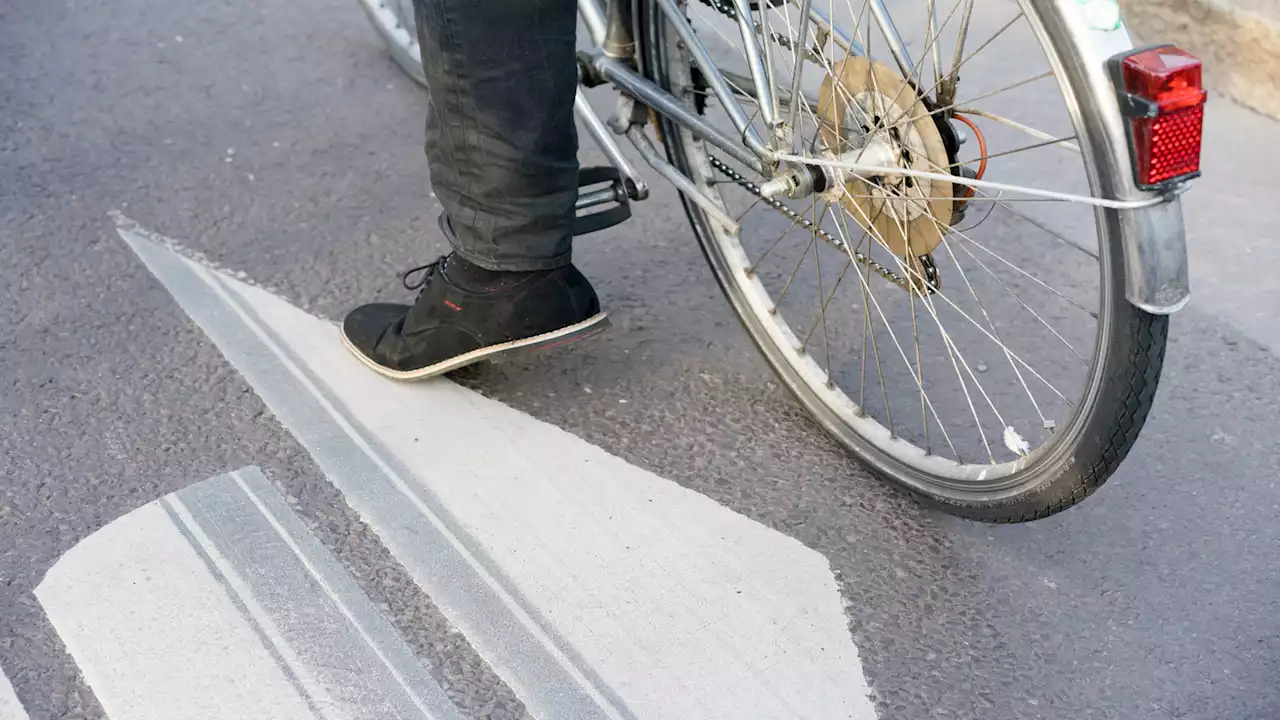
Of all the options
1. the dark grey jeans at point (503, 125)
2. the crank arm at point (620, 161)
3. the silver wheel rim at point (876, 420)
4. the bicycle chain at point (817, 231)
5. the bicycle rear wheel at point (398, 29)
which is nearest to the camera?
the silver wheel rim at point (876, 420)

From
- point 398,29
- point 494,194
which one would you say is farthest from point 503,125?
point 398,29

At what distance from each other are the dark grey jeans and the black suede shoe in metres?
0.07

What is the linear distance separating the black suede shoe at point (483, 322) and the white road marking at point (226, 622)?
0.35m

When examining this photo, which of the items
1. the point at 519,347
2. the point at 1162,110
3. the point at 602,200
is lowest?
the point at 519,347

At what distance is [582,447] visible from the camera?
2.06 m

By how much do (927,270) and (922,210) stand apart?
0.60ft

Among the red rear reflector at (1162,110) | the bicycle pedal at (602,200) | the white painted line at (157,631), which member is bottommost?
the white painted line at (157,631)

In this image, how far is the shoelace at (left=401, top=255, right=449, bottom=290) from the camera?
7.13 ft

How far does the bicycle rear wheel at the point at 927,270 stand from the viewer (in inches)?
59.8

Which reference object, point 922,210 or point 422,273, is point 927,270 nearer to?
point 922,210

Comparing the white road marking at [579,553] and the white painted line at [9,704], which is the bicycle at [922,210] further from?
the white painted line at [9,704]

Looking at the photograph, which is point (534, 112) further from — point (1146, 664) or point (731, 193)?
point (1146, 664)

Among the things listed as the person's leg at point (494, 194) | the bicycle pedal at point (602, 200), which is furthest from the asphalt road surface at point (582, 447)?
the bicycle pedal at point (602, 200)

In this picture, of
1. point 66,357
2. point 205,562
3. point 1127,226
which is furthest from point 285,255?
point 1127,226
